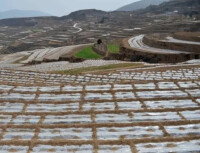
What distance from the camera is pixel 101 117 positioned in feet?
23.9

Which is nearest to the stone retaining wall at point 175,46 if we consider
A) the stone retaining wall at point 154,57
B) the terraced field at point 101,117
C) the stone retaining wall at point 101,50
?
the stone retaining wall at point 154,57

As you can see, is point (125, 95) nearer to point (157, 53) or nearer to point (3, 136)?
point (3, 136)

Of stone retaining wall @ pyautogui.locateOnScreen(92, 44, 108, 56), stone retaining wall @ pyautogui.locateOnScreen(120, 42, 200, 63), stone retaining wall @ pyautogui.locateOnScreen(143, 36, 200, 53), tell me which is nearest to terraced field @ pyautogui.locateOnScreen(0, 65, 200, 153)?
stone retaining wall @ pyautogui.locateOnScreen(120, 42, 200, 63)

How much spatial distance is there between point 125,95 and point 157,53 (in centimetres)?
2249

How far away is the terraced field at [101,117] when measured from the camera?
600 centimetres

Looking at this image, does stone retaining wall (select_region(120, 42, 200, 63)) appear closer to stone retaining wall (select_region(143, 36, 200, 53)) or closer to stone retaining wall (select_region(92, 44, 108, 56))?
stone retaining wall (select_region(143, 36, 200, 53))

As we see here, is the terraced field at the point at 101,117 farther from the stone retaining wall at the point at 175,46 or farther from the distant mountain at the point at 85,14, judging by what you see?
the distant mountain at the point at 85,14

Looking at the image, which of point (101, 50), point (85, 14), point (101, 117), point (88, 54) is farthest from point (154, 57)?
point (85, 14)

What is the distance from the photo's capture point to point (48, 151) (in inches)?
228

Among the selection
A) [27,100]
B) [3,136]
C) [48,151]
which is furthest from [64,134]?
[27,100]

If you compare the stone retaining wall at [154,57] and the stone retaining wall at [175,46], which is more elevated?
the stone retaining wall at [175,46]

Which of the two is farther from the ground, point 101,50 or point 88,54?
point 101,50

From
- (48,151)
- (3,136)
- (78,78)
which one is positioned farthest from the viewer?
(78,78)

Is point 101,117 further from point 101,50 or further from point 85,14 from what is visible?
point 85,14
